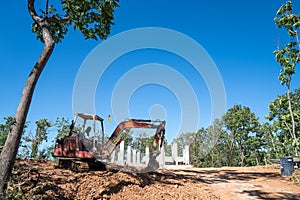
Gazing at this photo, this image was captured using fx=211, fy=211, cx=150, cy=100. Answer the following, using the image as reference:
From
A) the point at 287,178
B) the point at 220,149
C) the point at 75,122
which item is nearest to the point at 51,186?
the point at 75,122

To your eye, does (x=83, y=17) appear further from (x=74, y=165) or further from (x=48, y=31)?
(x=74, y=165)

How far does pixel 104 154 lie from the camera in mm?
7887

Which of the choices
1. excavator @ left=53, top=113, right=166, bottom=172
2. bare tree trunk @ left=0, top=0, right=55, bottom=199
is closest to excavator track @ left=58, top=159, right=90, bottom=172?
excavator @ left=53, top=113, right=166, bottom=172

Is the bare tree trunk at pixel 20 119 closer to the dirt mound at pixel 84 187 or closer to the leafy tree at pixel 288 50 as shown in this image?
the dirt mound at pixel 84 187

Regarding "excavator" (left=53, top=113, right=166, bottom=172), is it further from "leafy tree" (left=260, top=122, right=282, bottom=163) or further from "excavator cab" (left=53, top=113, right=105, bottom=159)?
"leafy tree" (left=260, top=122, right=282, bottom=163)

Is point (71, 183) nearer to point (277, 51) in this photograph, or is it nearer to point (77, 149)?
point (77, 149)

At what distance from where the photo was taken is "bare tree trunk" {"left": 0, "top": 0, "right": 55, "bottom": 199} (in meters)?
4.43

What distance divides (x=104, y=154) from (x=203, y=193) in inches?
147

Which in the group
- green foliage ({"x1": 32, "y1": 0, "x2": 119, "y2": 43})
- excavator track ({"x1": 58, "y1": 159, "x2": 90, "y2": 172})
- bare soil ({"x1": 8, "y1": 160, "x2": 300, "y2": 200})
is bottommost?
bare soil ({"x1": 8, "y1": 160, "x2": 300, "y2": 200})

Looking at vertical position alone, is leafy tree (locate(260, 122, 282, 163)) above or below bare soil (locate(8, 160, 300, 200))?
above

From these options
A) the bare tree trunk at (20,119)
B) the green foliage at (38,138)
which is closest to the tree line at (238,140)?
the green foliage at (38,138)

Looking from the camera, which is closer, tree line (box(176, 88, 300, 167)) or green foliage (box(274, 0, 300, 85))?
green foliage (box(274, 0, 300, 85))

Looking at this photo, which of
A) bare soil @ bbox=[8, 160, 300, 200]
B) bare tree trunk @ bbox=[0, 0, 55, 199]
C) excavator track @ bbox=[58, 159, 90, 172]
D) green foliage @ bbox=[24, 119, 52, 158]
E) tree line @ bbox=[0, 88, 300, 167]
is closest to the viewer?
bare tree trunk @ bbox=[0, 0, 55, 199]

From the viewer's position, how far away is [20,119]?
4.79 meters
